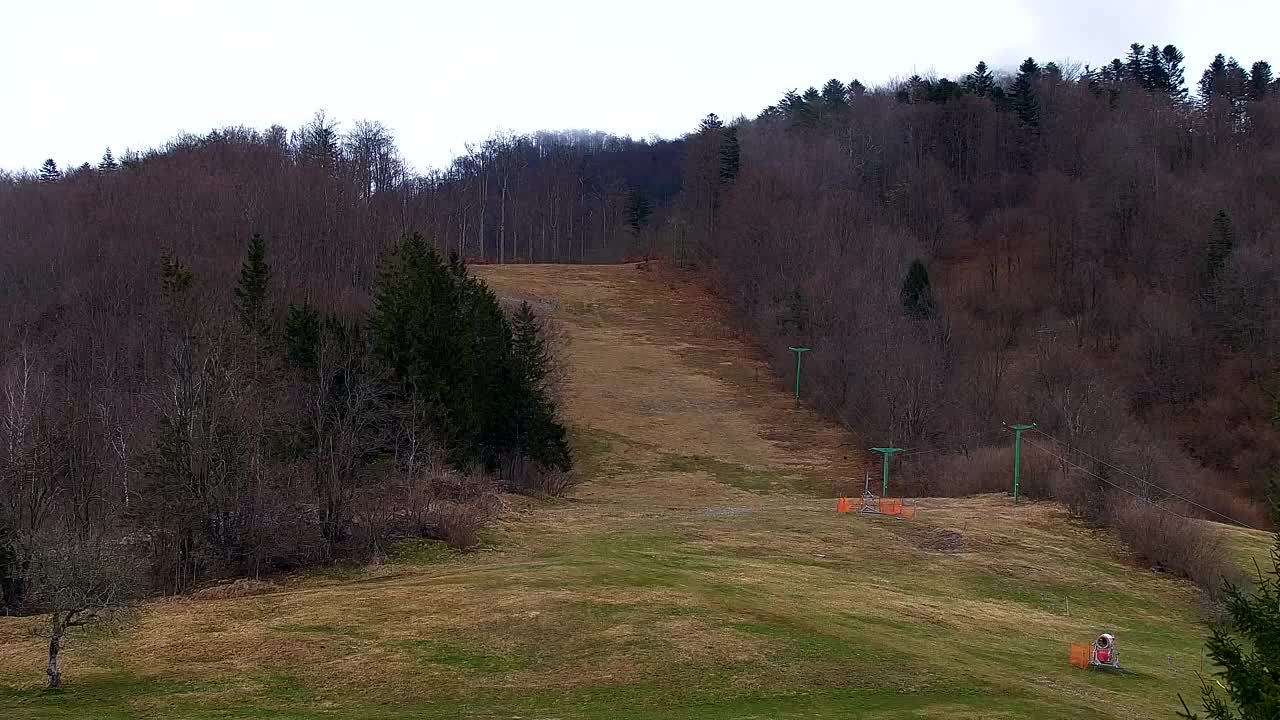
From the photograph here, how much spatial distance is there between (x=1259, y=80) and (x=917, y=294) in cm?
5813

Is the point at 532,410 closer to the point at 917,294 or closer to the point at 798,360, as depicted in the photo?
the point at 798,360

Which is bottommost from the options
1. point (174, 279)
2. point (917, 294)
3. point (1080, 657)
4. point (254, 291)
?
point (1080, 657)

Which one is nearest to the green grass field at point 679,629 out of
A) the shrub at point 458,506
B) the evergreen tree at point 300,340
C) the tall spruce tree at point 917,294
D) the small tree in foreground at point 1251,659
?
the shrub at point 458,506

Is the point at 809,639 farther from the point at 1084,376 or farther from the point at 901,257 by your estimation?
the point at 901,257

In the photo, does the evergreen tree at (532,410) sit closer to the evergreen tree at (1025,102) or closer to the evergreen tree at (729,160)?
the evergreen tree at (729,160)

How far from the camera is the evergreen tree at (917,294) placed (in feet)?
247

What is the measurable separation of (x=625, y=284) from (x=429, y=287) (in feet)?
215

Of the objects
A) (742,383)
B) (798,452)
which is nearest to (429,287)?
(798,452)

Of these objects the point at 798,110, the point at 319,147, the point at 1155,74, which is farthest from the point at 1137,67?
the point at 319,147

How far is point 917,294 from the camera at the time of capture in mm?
76812

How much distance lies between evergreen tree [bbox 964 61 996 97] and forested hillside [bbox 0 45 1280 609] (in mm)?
408

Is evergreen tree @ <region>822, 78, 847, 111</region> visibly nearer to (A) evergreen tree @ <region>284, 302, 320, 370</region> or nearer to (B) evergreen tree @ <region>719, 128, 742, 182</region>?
(B) evergreen tree @ <region>719, 128, 742, 182</region>

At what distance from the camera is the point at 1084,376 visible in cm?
6588

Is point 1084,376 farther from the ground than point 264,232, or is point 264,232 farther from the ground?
point 264,232
